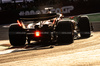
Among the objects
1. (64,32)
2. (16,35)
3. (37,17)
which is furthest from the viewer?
(16,35)

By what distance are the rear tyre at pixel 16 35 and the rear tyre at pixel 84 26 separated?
102 inches

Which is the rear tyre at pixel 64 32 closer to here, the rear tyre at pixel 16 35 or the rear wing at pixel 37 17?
the rear wing at pixel 37 17

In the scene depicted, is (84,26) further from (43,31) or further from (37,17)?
(37,17)

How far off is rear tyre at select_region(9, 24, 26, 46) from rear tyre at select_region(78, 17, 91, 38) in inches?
102

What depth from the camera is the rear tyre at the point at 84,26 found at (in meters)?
9.55

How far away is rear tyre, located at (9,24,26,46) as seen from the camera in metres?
8.66

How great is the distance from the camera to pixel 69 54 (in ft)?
20.4

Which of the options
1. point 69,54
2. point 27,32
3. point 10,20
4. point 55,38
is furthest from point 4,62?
point 10,20

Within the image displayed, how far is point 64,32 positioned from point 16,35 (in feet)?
6.25

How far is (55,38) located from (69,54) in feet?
7.58

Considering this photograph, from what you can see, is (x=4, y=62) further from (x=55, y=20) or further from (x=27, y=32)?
(x=55, y=20)

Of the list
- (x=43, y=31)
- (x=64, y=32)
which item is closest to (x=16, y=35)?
(x=43, y=31)

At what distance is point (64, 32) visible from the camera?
27.3 feet

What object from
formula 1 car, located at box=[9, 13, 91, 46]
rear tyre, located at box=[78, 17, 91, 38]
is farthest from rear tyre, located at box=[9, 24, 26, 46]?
rear tyre, located at box=[78, 17, 91, 38]
